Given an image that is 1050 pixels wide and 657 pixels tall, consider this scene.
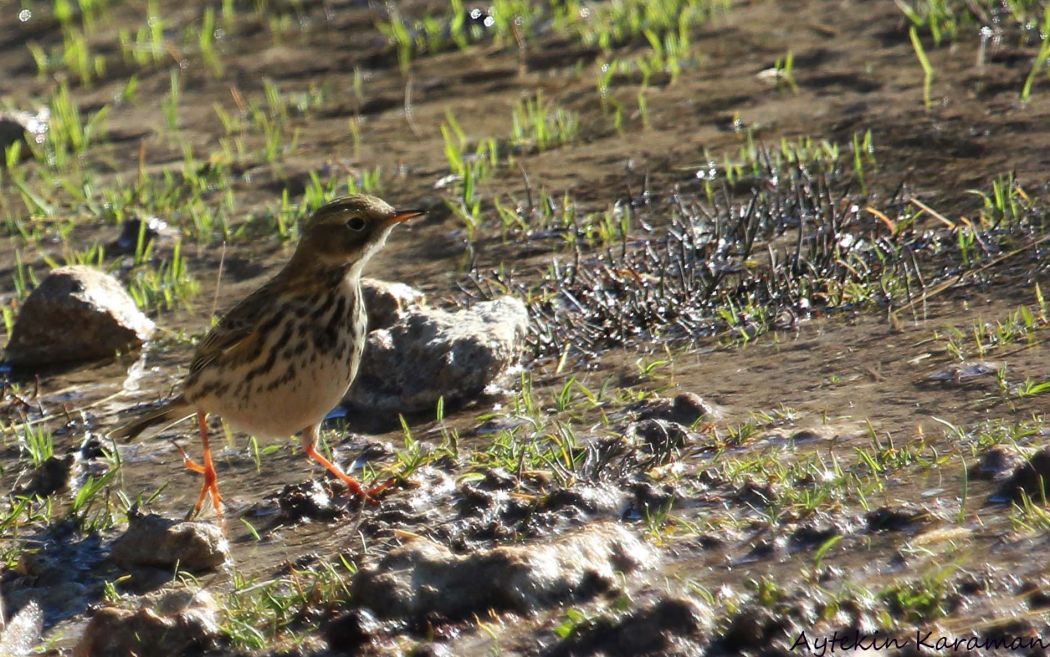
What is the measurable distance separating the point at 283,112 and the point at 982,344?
6.86 meters

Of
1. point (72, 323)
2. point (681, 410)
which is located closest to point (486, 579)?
point (681, 410)

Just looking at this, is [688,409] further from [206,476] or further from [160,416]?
[160,416]

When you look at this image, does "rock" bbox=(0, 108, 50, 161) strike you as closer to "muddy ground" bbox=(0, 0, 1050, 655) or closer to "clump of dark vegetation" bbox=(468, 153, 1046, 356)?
"muddy ground" bbox=(0, 0, 1050, 655)

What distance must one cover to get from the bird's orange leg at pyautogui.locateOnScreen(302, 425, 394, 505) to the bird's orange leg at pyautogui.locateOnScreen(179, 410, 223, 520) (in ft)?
1.32

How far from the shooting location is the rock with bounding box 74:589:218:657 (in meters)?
5.11

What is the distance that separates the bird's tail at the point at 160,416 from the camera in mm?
6887

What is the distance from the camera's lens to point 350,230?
22.2 feet

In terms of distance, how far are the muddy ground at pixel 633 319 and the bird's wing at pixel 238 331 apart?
57 centimetres

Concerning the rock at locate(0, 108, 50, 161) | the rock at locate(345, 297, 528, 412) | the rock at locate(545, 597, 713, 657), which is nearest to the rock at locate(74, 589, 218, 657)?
the rock at locate(545, 597, 713, 657)

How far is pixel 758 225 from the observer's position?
8.27 m

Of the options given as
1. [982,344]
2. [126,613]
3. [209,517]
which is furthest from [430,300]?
[126,613]

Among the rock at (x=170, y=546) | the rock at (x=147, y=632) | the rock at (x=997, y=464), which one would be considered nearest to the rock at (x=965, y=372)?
the rock at (x=997, y=464)

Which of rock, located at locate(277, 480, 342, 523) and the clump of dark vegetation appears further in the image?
the clump of dark vegetation

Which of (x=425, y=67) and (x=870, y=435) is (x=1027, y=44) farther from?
(x=870, y=435)
